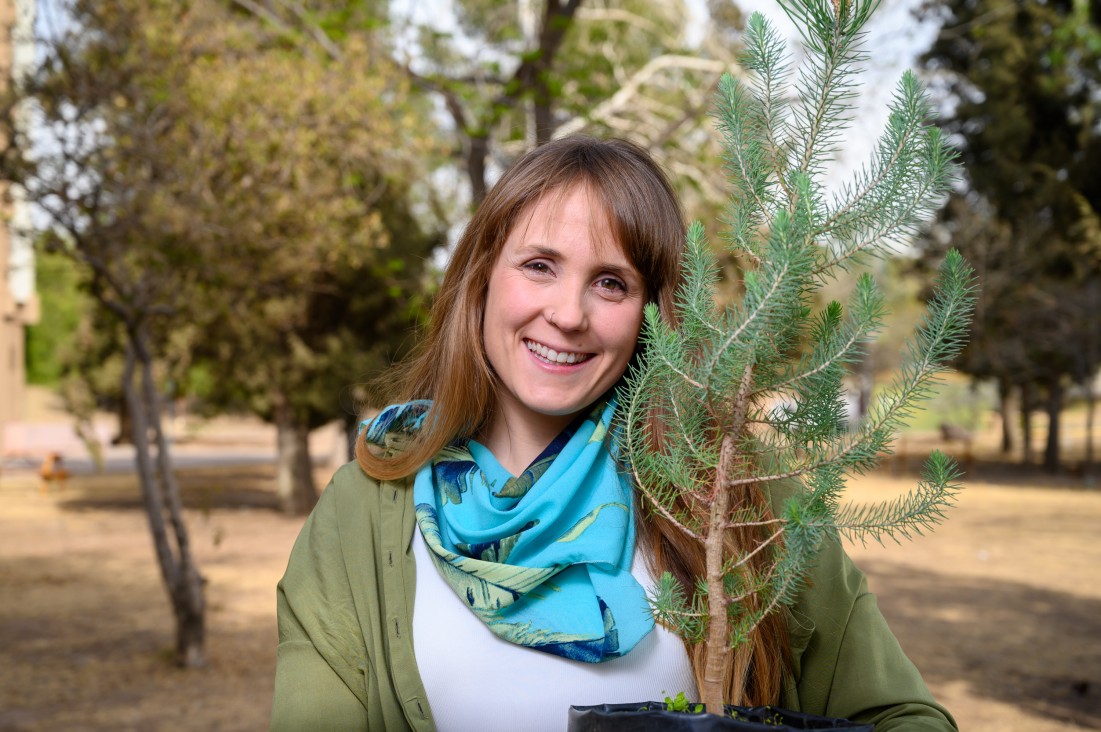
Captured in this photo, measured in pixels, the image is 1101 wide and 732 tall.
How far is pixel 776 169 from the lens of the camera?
1.42 metres

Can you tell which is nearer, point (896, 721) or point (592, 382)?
point (896, 721)

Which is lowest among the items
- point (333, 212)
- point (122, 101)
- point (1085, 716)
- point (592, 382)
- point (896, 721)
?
point (1085, 716)

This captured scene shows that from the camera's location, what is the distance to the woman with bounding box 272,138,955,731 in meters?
1.71

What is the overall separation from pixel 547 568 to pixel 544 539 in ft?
0.26

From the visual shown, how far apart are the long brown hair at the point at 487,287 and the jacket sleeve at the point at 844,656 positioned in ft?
0.19

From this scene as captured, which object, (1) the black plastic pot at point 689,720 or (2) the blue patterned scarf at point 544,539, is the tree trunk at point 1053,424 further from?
(1) the black plastic pot at point 689,720

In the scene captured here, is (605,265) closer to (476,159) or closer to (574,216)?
(574,216)

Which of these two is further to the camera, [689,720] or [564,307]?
[564,307]

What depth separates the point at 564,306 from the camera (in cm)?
174

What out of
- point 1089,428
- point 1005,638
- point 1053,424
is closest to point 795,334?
point 1005,638

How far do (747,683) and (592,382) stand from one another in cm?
56

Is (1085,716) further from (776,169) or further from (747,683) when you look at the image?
(776,169)

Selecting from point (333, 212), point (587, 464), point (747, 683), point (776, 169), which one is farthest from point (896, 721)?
point (333, 212)

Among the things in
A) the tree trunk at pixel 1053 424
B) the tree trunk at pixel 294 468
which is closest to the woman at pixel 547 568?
the tree trunk at pixel 294 468
